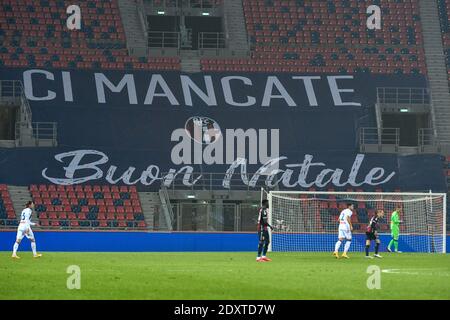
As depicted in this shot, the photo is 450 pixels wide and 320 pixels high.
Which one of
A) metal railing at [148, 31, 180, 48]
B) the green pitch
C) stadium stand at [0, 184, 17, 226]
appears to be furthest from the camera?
metal railing at [148, 31, 180, 48]

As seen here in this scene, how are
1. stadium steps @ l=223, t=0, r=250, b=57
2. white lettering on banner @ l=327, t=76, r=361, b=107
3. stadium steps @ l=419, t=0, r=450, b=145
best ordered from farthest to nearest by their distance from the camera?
1. stadium steps @ l=223, t=0, r=250, b=57
2. stadium steps @ l=419, t=0, r=450, b=145
3. white lettering on banner @ l=327, t=76, r=361, b=107

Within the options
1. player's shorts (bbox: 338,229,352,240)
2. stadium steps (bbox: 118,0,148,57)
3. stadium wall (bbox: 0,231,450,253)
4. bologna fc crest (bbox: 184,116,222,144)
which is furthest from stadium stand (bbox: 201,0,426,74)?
player's shorts (bbox: 338,229,352,240)

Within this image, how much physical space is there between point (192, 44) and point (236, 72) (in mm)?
6886

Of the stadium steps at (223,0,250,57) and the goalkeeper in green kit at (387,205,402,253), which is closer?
the goalkeeper in green kit at (387,205,402,253)

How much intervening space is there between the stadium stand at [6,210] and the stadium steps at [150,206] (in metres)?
6.21

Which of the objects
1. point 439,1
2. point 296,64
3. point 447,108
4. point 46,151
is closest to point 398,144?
point 447,108

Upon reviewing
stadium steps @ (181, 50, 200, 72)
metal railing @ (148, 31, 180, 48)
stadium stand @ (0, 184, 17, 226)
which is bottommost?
stadium stand @ (0, 184, 17, 226)

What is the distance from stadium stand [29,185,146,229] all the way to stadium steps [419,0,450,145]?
17.4 meters

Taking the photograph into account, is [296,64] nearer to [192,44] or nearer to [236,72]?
[236,72]

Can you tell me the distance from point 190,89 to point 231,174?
6183mm

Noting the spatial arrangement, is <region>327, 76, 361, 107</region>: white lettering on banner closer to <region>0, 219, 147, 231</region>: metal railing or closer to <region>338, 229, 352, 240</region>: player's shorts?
<region>0, 219, 147, 231</region>: metal railing

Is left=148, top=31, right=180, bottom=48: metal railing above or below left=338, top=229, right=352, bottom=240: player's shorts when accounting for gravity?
above

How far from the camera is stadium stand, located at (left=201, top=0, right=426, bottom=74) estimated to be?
57250 mm

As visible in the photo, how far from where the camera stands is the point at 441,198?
160 ft
